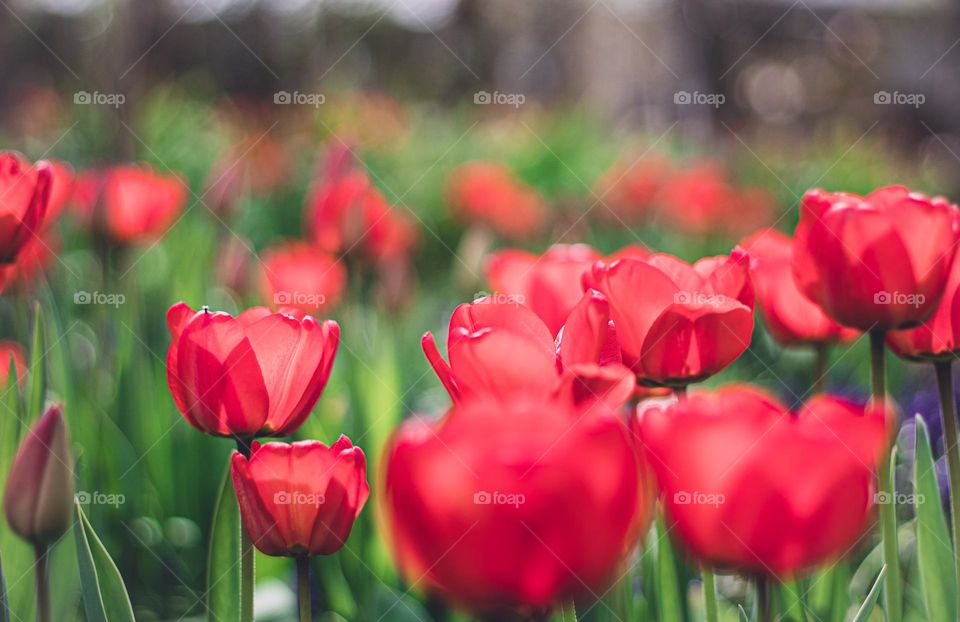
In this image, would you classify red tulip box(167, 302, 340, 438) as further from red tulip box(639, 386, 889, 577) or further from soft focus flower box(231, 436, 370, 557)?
red tulip box(639, 386, 889, 577)

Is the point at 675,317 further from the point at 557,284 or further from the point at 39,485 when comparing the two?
the point at 39,485

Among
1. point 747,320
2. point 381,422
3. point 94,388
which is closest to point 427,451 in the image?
point 747,320

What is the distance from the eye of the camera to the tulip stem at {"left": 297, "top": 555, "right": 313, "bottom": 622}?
1.71 feet

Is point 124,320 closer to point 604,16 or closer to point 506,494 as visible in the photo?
point 506,494

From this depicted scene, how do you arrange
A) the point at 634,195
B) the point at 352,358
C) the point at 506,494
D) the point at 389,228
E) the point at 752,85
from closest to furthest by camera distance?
the point at 506,494
the point at 352,358
the point at 389,228
the point at 634,195
the point at 752,85

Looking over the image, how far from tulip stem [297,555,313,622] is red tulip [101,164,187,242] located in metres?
0.98

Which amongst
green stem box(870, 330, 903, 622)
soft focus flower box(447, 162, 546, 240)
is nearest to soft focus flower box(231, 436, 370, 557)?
green stem box(870, 330, 903, 622)

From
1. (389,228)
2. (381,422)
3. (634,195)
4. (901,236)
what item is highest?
(634,195)

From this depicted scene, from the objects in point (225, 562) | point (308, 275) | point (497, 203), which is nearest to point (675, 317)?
point (225, 562)

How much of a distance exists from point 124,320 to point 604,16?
7.92 m

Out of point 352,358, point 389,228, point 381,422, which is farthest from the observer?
point 389,228

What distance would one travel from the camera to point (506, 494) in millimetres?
359

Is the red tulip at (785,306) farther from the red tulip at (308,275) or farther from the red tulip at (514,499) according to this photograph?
the red tulip at (308,275)

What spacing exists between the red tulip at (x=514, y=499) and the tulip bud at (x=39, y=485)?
290 mm
